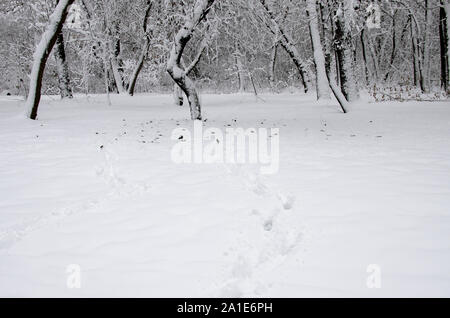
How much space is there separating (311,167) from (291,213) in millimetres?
2162

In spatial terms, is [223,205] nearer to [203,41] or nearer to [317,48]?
[203,41]

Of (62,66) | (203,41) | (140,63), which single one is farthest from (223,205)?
(140,63)

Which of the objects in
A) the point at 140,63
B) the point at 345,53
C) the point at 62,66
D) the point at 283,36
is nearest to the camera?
the point at 345,53

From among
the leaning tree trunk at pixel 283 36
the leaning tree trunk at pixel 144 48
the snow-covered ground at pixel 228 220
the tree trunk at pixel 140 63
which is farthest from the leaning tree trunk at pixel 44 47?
the leaning tree trunk at pixel 283 36

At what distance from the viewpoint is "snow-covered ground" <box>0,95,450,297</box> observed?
10.5 ft

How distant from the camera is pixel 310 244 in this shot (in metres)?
3.74

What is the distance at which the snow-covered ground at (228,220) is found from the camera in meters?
3.21

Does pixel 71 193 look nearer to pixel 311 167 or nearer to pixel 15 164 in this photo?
pixel 15 164
